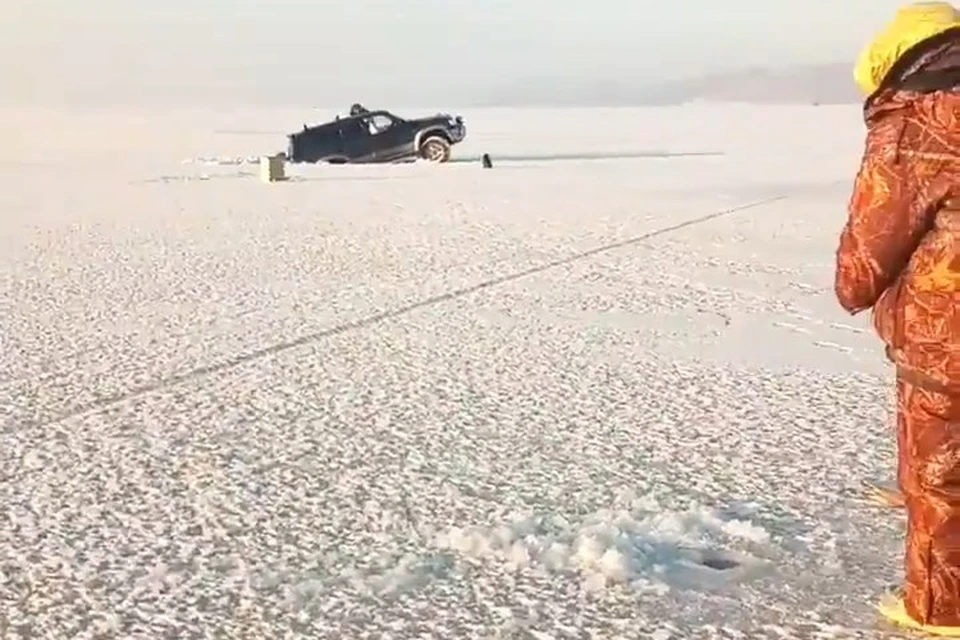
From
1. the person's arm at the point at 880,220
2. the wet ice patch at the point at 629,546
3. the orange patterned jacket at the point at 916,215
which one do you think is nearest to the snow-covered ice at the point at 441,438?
the wet ice patch at the point at 629,546

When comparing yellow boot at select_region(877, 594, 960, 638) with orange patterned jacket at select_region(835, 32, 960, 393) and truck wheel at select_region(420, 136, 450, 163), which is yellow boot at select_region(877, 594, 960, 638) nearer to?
orange patterned jacket at select_region(835, 32, 960, 393)

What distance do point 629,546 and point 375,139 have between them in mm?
23445

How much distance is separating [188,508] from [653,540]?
162 cm

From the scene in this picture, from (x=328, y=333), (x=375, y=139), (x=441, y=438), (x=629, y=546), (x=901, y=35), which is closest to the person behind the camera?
(x=901, y=35)

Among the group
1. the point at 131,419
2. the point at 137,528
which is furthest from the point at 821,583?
the point at 131,419

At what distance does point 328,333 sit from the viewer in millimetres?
8094

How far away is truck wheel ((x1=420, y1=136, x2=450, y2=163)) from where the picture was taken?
27.2 metres

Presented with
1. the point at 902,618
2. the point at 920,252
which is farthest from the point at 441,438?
the point at 920,252

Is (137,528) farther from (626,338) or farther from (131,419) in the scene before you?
(626,338)

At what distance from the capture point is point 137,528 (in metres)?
4.32

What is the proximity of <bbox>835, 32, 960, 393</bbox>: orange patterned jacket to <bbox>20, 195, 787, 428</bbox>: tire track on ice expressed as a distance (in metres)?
3.94

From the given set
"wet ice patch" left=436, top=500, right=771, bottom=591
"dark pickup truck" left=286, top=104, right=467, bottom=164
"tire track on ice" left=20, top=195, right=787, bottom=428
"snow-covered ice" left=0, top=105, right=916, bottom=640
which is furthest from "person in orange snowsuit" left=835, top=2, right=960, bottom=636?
"dark pickup truck" left=286, top=104, right=467, bottom=164

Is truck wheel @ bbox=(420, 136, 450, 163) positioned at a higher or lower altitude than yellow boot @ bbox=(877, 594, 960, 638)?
higher

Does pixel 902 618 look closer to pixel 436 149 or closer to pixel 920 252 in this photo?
pixel 920 252
